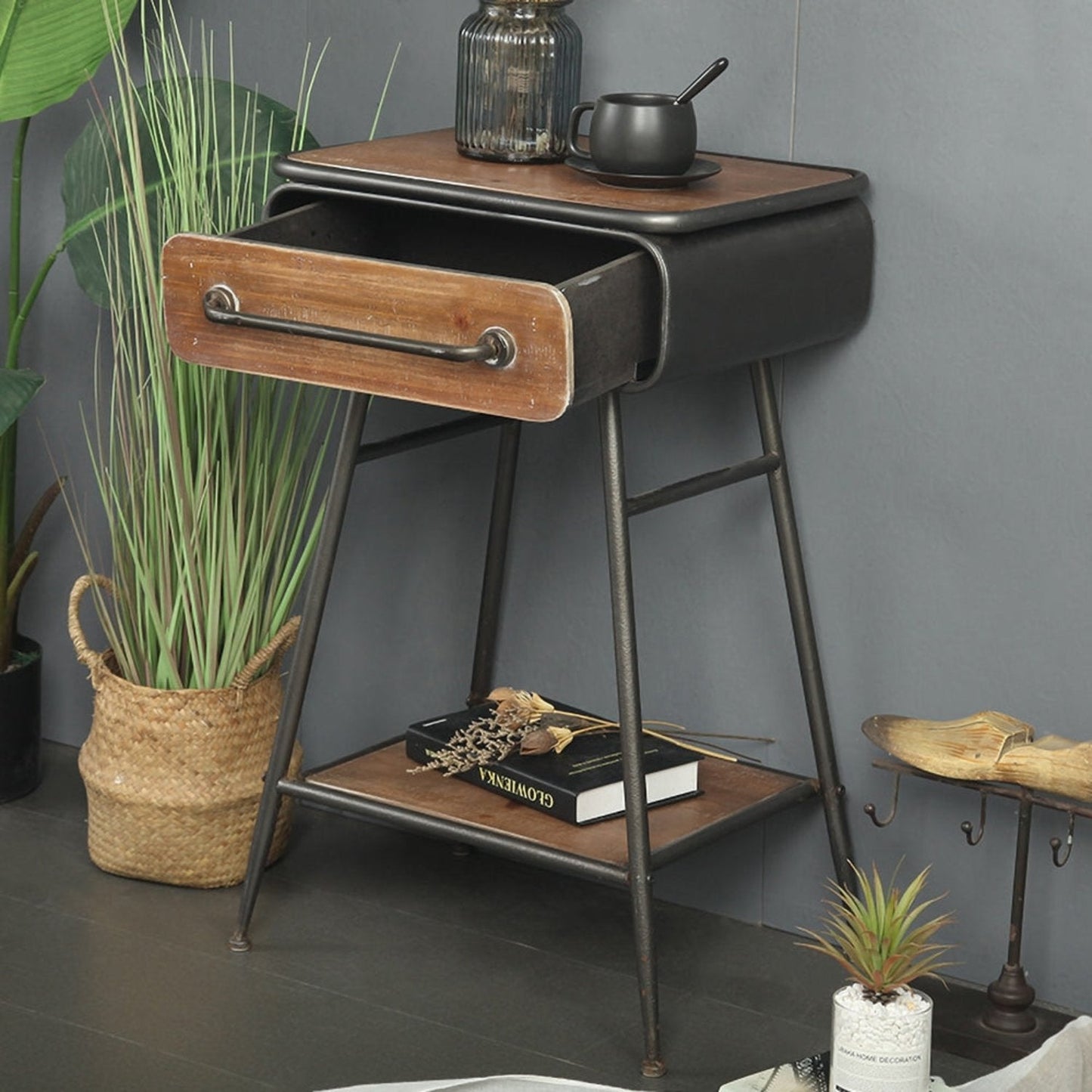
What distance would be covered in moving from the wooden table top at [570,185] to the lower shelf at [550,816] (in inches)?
28.3

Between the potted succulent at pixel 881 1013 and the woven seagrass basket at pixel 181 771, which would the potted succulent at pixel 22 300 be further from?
the potted succulent at pixel 881 1013

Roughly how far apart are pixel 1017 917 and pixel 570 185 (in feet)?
3.28

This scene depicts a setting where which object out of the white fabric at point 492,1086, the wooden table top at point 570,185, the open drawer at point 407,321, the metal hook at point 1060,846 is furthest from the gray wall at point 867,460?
the white fabric at point 492,1086

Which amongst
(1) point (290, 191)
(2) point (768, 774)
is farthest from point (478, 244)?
(2) point (768, 774)

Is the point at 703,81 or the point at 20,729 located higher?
the point at 703,81

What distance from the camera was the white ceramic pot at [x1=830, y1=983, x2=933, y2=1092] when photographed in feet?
6.00

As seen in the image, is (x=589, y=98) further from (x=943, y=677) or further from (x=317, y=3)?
(x=943, y=677)

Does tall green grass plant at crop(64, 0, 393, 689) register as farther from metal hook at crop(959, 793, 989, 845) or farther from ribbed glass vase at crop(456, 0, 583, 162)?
metal hook at crop(959, 793, 989, 845)

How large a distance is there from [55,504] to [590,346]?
1470mm

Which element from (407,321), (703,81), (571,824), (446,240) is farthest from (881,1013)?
(446,240)

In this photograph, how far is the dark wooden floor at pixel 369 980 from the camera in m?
2.32

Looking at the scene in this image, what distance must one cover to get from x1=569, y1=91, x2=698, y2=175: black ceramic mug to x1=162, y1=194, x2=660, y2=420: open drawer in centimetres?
11

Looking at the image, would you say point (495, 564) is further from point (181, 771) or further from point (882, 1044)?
point (882, 1044)

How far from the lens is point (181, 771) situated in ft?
9.03
